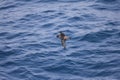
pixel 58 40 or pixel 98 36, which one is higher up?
pixel 98 36

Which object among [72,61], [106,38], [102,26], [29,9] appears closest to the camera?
[72,61]

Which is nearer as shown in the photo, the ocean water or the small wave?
the ocean water

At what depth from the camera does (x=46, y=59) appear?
1423cm

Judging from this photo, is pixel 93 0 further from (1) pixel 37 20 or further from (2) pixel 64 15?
(1) pixel 37 20

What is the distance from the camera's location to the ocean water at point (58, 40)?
13430mm

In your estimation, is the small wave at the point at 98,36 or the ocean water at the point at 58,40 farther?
the small wave at the point at 98,36

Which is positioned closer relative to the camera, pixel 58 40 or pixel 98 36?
pixel 58 40

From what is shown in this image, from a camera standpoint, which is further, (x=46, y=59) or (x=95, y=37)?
(x=95, y=37)

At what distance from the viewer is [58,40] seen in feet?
Answer: 51.8

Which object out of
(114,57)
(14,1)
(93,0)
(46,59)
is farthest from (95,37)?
(14,1)

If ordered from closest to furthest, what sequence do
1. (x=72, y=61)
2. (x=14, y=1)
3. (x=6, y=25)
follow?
(x=72, y=61) < (x=6, y=25) < (x=14, y=1)

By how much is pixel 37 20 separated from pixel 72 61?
17.1ft

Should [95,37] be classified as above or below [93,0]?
below

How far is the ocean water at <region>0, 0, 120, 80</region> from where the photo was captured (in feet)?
44.1
